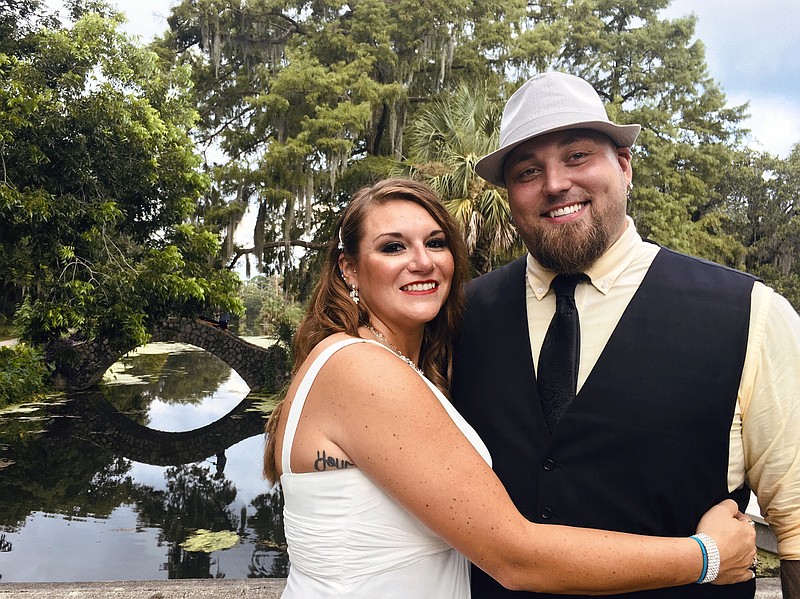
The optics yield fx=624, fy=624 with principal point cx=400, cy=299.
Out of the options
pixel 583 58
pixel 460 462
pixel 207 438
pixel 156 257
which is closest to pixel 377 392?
pixel 460 462

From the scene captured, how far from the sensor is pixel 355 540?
1.45 meters

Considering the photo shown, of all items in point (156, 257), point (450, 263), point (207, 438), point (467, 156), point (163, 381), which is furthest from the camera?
point (163, 381)

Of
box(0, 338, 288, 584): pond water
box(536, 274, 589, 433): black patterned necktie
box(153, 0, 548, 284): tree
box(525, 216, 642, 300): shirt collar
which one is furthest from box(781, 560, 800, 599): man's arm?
box(153, 0, 548, 284): tree

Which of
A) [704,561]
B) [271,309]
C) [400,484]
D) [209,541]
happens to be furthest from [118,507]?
[271,309]

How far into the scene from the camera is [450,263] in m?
1.79

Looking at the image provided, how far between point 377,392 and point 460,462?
9.2 inches

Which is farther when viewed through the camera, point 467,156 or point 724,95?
point 724,95

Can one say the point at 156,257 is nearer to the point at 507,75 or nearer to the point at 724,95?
the point at 507,75

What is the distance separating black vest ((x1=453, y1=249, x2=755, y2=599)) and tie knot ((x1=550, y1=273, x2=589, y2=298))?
15 cm

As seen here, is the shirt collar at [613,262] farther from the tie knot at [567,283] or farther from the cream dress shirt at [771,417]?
the cream dress shirt at [771,417]

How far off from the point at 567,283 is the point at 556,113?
1.45 feet

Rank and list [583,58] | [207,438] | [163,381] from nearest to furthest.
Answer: [207,438]
[583,58]
[163,381]

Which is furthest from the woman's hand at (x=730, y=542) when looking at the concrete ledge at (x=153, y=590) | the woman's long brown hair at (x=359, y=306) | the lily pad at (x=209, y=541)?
the lily pad at (x=209, y=541)

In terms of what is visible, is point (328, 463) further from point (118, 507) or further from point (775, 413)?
point (118, 507)
